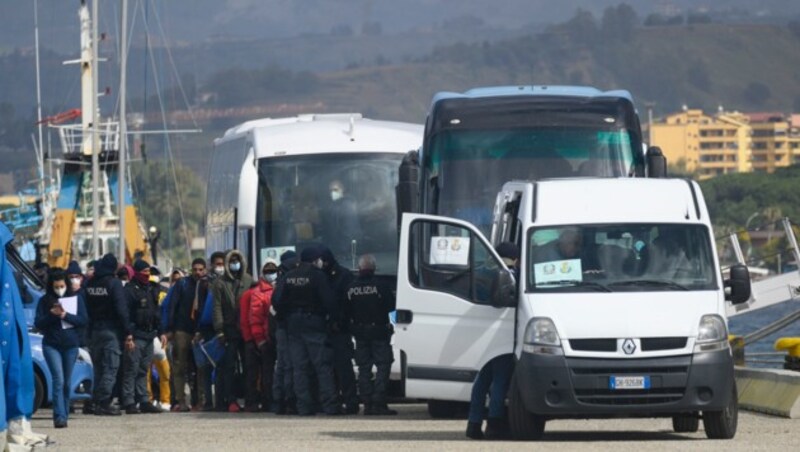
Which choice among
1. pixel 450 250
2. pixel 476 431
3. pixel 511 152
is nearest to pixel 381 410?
pixel 511 152

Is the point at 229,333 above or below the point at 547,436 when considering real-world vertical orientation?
above

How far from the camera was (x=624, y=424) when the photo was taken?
71.2ft

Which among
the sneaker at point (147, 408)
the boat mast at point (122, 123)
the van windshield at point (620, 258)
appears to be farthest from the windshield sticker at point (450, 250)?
the boat mast at point (122, 123)

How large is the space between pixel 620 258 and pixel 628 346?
3.55 feet

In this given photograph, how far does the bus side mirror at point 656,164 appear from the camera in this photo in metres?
24.8

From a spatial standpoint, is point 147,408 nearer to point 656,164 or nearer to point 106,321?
point 106,321

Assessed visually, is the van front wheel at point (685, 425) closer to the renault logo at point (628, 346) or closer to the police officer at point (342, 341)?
the renault logo at point (628, 346)

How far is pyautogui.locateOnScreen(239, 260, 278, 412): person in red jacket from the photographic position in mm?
26016

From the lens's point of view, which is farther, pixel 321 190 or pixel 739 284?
pixel 321 190

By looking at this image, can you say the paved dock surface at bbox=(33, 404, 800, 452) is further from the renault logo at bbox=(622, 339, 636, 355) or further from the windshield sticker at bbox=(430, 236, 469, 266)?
the windshield sticker at bbox=(430, 236, 469, 266)

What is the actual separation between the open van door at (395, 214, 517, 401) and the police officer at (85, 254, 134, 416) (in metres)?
5.41

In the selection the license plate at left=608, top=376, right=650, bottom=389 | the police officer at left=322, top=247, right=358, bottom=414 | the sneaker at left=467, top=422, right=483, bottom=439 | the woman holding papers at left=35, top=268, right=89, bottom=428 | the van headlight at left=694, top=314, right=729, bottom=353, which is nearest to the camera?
the license plate at left=608, top=376, right=650, bottom=389

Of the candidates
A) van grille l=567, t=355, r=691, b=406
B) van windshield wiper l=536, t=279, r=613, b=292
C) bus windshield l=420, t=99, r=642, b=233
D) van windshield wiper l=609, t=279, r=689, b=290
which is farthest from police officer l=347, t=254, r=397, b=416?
van grille l=567, t=355, r=691, b=406

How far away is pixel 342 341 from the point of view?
82.7 feet
